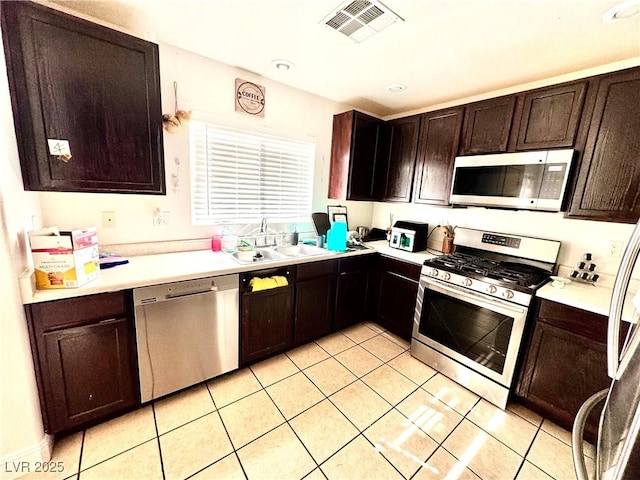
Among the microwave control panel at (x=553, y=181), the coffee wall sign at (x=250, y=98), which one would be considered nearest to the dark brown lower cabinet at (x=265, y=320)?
the coffee wall sign at (x=250, y=98)

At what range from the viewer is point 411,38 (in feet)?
5.24

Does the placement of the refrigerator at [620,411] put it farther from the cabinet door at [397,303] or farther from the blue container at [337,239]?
the blue container at [337,239]

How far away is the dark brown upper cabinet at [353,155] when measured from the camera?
2.72 m

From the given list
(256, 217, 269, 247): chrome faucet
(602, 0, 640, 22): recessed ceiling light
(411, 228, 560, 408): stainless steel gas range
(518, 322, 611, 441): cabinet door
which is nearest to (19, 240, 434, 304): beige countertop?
(411, 228, 560, 408): stainless steel gas range

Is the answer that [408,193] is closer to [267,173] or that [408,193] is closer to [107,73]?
[267,173]

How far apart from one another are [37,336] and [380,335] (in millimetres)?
2552

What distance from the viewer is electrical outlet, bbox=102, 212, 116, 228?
1779mm

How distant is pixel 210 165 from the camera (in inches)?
85.9

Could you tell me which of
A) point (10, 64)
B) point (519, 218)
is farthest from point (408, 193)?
point (10, 64)

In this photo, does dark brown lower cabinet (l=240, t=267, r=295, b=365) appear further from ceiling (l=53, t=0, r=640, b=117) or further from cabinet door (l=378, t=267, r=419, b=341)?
ceiling (l=53, t=0, r=640, b=117)

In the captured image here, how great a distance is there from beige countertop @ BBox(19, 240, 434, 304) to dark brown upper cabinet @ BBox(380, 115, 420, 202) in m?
0.89

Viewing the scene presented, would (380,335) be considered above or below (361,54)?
below

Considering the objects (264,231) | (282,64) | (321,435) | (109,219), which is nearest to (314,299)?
(264,231)

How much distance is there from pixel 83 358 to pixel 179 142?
155cm
